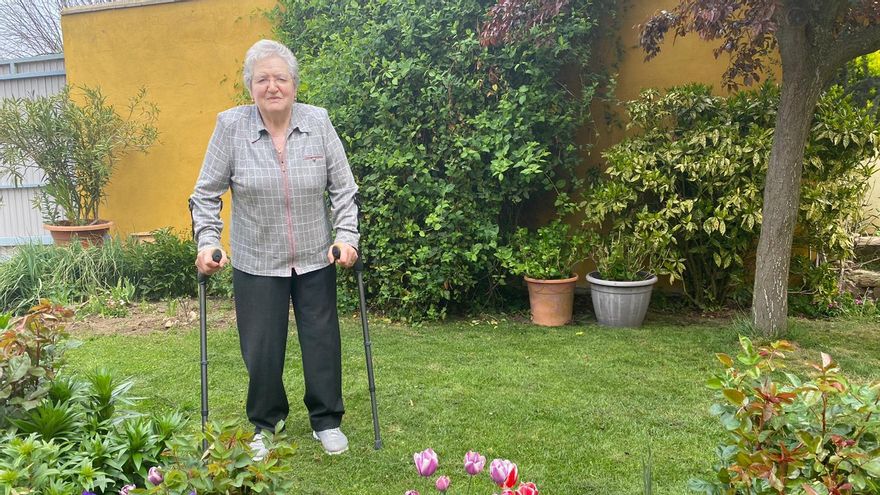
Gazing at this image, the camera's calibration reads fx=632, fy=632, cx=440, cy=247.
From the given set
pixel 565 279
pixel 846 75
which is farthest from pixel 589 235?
pixel 846 75

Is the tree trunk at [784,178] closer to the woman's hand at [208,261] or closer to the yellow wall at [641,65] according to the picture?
the yellow wall at [641,65]

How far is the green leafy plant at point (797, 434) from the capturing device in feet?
4.48

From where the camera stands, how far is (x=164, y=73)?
728 centimetres

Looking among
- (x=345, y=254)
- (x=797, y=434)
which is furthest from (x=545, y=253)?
(x=797, y=434)

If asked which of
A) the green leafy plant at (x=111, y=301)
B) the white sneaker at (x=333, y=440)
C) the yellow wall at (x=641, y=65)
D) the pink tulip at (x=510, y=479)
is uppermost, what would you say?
the yellow wall at (x=641, y=65)

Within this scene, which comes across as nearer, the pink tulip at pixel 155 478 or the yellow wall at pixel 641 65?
the pink tulip at pixel 155 478

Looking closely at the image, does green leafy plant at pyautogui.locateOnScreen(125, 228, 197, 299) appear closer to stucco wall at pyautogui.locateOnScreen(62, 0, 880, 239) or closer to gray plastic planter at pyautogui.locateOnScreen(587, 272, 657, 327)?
stucco wall at pyautogui.locateOnScreen(62, 0, 880, 239)

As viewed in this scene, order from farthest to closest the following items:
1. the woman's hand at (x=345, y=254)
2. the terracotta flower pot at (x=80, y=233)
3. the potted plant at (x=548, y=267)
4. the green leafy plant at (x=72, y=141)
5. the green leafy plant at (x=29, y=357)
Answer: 1. the terracotta flower pot at (x=80, y=233)
2. the green leafy plant at (x=72, y=141)
3. the potted plant at (x=548, y=267)
4. the woman's hand at (x=345, y=254)
5. the green leafy plant at (x=29, y=357)

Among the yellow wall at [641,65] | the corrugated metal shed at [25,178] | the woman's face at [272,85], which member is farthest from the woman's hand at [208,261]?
the corrugated metal shed at [25,178]

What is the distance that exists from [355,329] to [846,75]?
4548 mm

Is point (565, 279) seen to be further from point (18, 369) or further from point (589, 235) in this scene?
point (18, 369)

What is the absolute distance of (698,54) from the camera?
5.40m

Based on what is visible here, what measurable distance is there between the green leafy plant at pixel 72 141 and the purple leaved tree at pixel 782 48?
452cm

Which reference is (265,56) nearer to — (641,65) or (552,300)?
(552,300)
